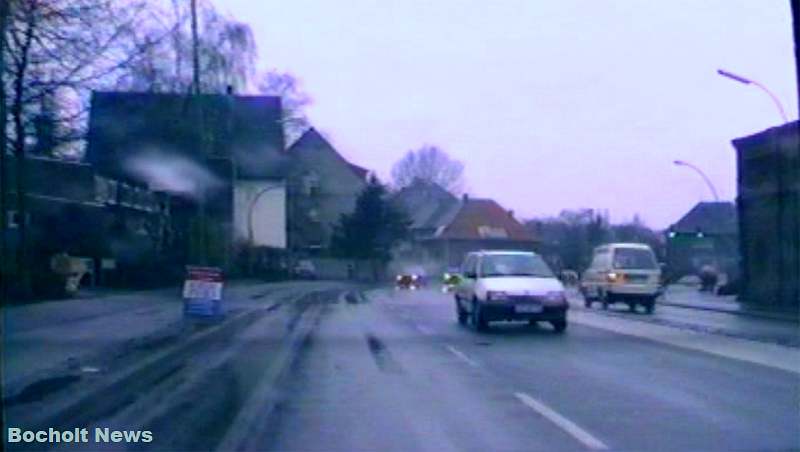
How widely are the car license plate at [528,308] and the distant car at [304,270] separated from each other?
65030 millimetres

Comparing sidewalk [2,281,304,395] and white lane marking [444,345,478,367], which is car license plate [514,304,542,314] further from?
sidewalk [2,281,304,395]

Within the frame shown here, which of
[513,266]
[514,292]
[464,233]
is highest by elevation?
[464,233]

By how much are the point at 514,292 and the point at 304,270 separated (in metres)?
68.6

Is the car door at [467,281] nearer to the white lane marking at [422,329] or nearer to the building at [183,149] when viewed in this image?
the white lane marking at [422,329]

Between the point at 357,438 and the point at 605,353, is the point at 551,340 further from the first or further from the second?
the point at 357,438

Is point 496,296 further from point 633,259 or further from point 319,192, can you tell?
point 319,192

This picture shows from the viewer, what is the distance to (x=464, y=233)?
9500 centimetres

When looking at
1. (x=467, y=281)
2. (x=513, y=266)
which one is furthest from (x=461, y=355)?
(x=467, y=281)

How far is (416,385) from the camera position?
49.8 ft

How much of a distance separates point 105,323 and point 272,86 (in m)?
58.6

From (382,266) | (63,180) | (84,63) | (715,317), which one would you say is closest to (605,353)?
(84,63)

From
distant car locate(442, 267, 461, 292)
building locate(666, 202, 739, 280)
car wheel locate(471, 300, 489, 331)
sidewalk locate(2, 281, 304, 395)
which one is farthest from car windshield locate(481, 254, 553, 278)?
building locate(666, 202, 739, 280)

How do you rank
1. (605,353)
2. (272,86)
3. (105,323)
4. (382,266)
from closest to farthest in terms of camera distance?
(605,353), (105,323), (272,86), (382,266)

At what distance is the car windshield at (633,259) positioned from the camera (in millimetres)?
39531
